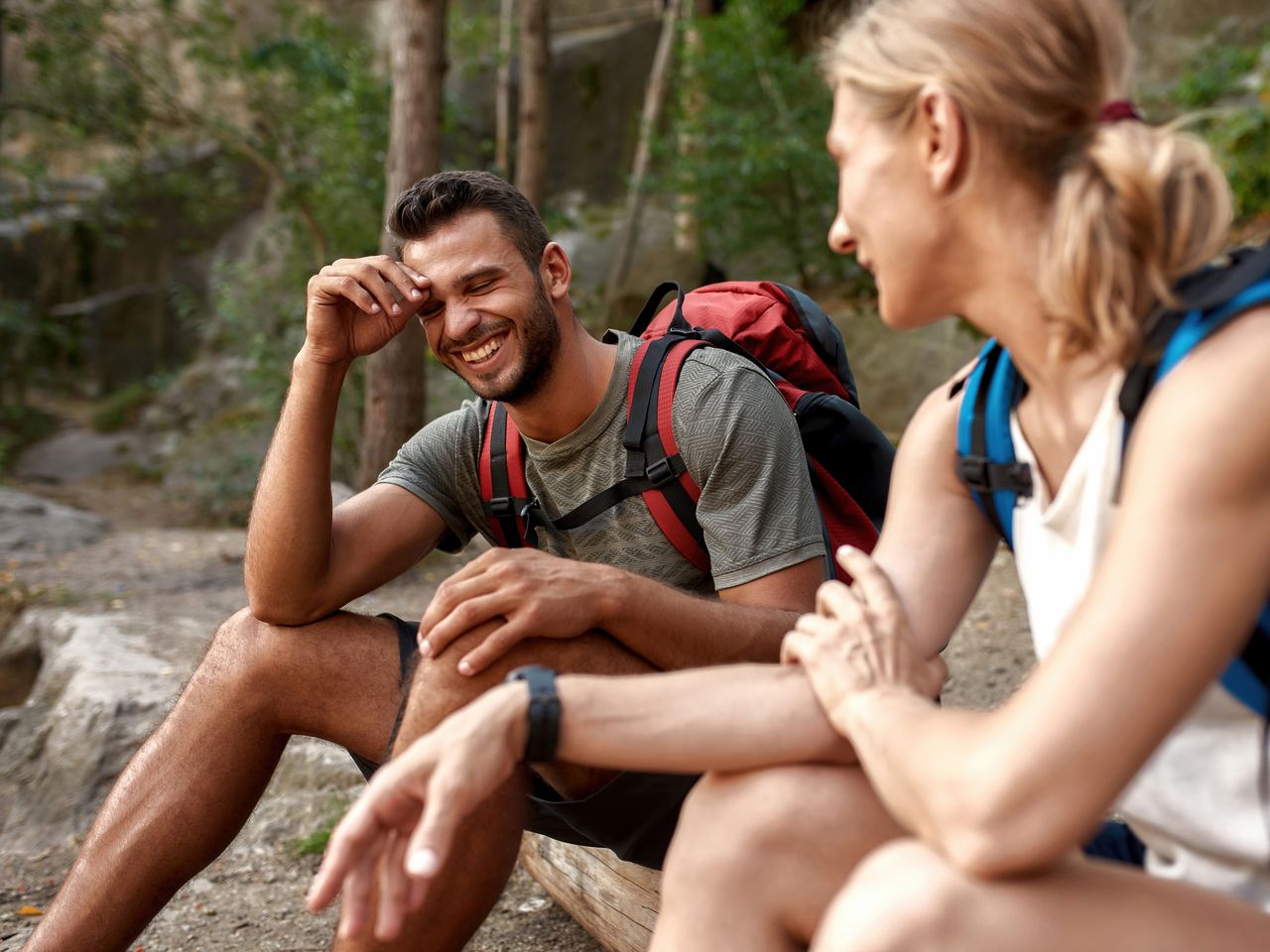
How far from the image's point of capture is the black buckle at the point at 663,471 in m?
2.45

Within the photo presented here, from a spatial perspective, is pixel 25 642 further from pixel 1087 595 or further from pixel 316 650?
pixel 1087 595

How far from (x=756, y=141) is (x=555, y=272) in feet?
22.5

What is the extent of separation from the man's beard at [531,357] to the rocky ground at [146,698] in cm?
130

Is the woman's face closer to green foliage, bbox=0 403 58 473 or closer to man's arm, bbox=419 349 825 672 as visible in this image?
man's arm, bbox=419 349 825 672

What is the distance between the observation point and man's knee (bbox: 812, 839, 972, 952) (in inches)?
49.3

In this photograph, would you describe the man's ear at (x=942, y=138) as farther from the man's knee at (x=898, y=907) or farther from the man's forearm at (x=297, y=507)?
the man's forearm at (x=297, y=507)

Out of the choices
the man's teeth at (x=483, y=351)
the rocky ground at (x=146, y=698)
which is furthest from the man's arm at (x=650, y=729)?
the rocky ground at (x=146, y=698)

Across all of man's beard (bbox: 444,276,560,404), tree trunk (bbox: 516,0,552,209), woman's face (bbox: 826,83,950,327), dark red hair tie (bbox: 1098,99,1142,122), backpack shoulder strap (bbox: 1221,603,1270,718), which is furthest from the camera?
tree trunk (bbox: 516,0,552,209)

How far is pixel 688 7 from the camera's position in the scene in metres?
11.0

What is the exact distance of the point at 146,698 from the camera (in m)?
4.40

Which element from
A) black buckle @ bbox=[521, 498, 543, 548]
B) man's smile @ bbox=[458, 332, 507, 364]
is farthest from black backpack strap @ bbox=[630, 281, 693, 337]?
black buckle @ bbox=[521, 498, 543, 548]

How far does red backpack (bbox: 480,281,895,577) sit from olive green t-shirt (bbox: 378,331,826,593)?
36 millimetres

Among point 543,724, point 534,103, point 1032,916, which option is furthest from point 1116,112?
point 534,103

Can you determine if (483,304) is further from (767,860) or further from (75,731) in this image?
(75,731)
